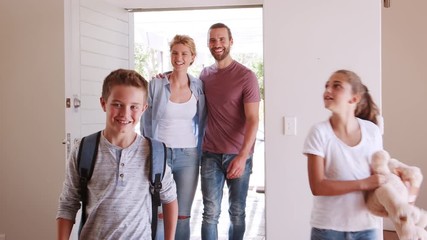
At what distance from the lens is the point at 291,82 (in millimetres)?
2725

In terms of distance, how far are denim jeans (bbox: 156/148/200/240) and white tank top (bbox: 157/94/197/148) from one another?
40 mm

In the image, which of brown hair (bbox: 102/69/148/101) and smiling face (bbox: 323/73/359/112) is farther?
smiling face (bbox: 323/73/359/112)

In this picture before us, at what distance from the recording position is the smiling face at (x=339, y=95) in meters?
1.63

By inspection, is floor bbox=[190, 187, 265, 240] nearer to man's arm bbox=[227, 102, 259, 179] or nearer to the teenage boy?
man's arm bbox=[227, 102, 259, 179]

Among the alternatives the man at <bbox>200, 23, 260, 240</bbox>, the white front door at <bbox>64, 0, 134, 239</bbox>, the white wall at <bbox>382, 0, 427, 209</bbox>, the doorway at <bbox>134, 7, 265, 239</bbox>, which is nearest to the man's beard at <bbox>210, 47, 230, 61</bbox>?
the man at <bbox>200, 23, 260, 240</bbox>

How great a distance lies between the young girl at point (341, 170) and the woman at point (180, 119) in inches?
40.1

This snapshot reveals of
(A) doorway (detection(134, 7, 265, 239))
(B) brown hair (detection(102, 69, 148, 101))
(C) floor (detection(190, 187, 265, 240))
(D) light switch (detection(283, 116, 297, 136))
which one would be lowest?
(C) floor (detection(190, 187, 265, 240))

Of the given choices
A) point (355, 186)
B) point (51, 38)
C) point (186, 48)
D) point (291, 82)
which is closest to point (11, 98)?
point (51, 38)

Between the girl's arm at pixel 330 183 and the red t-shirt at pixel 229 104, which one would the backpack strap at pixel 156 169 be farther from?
the red t-shirt at pixel 229 104

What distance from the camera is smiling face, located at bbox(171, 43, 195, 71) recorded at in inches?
98.6

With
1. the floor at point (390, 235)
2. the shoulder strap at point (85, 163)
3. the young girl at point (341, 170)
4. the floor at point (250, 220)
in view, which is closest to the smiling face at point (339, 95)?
the young girl at point (341, 170)

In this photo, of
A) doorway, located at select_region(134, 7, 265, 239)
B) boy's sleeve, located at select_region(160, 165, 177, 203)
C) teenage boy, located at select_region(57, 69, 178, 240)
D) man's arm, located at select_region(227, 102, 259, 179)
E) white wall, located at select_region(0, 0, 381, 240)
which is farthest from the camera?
doorway, located at select_region(134, 7, 265, 239)

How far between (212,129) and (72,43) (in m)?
1.00

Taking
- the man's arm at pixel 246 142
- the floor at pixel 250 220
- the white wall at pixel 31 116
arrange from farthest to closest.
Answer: the floor at pixel 250 220, the white wall at pixel 31 116, the man's arm at pixel 246 142
